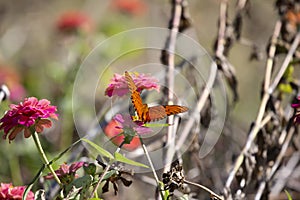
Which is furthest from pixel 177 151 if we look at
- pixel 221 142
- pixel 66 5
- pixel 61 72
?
pixel 66 5

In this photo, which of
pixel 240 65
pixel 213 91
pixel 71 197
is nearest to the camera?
pixel 71 197

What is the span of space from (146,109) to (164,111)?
0.02 meters

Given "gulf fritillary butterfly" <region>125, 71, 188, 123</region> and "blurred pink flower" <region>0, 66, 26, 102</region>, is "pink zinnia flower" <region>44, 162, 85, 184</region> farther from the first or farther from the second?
"blurred pink flower" <region>0, 66, 26, 102</region>

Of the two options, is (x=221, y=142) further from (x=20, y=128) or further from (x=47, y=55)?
(x=47, y=55)

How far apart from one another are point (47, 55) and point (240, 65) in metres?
1.15

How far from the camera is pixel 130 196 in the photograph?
166 cm

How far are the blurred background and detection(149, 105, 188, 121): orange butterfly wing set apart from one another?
731 millimetres

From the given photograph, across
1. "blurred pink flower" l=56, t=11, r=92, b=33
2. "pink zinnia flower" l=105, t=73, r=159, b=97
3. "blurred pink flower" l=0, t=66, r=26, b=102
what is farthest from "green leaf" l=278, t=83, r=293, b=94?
"blurred pink flower" l=56, t=11, r=92, b=33

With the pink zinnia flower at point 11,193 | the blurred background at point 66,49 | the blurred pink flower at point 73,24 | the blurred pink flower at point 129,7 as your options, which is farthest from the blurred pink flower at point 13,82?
the pink zinnia flower at point 11,193

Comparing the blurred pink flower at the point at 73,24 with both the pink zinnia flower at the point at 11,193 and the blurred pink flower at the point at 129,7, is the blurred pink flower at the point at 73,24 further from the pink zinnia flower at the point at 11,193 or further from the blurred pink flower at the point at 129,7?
the pink zinnia flower at the point at 11,193

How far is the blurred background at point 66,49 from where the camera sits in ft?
6.17

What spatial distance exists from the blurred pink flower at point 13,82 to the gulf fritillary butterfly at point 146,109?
51.1 inches

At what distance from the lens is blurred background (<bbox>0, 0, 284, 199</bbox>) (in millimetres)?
1880

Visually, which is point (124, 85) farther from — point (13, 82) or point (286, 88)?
point (13, 82)
